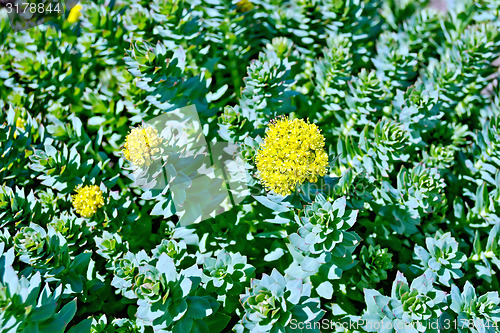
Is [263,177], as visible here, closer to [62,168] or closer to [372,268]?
[372,268]

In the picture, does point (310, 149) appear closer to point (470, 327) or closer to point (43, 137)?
point (470, 327)

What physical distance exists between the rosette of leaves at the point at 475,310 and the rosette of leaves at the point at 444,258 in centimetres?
10

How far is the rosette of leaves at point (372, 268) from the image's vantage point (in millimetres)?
2135

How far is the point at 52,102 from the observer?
283 centimetres

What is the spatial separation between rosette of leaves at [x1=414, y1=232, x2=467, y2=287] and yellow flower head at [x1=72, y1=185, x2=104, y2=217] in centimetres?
166

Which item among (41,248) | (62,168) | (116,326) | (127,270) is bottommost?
(116,326)

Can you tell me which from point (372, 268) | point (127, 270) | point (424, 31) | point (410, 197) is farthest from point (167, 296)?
point (424, 31)

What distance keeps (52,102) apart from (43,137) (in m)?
0.38

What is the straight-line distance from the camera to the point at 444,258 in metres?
2.05

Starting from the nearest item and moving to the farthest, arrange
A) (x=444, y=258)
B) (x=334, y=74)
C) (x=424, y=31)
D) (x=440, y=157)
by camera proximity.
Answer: (x=444, y=258), (x=440, y=157), (x=334, y=74), (x=424, y=31)

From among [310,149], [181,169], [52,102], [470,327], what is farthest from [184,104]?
[470,327]

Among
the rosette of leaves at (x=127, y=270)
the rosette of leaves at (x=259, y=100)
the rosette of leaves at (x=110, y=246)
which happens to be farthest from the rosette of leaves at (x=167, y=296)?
the rosette of leaves at (x=259, y=100)

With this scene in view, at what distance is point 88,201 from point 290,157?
42.3 inches

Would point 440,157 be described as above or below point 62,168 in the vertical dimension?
below
